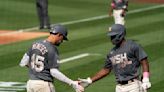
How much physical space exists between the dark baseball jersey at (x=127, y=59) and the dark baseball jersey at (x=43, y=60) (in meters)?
1.09

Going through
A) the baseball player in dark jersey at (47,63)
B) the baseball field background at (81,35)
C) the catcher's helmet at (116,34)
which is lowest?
the baseball field background at (81,35)

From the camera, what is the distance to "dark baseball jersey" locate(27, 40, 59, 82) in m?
10.5

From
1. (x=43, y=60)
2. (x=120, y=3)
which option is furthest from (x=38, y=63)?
(x=120, y=3)

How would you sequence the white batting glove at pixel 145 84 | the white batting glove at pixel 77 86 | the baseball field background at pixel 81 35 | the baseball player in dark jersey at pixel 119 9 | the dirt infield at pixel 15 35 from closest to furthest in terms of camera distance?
the white batting glove at pixel 145 84, the white batting glove at pixel 77 86, the baseball field background at pixel 81 35, the baseball player in dark jersey at pixel 119 9, the dirt infield at pixel 15 35

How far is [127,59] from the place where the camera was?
34.6 feet

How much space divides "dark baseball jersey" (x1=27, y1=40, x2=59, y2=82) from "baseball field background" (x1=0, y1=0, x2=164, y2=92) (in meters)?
4.47

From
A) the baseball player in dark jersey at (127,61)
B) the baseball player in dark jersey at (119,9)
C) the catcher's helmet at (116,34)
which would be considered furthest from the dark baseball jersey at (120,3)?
the catcher's helmet at (116,34)

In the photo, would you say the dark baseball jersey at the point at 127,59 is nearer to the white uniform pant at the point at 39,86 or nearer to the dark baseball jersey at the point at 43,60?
the dark baseball jersey at the point at 43,60

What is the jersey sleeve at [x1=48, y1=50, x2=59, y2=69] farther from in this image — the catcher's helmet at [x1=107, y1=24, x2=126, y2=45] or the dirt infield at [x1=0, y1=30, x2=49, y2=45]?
the dirt infield at [x1=0, y1=30, x2=49, y2=45]

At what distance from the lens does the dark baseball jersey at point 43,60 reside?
10461 millimetres

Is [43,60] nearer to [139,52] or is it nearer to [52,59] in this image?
[52,59]

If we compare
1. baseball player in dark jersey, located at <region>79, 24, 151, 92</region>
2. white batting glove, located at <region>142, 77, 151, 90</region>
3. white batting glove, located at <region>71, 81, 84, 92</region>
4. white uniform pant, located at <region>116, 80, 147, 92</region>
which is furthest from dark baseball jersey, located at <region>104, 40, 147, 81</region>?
white batting glove, located at <region>71, 81, 84, 92</region>

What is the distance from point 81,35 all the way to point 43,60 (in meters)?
14.5

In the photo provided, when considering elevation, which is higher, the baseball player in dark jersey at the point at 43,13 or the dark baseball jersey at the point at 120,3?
the dark baseball jersey at the point at 120,3
